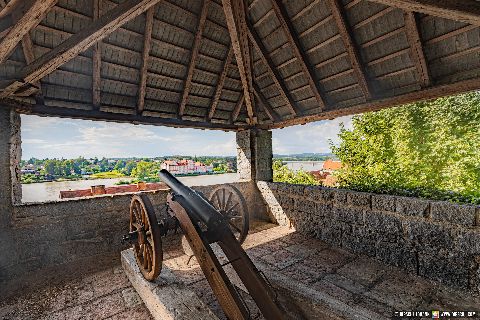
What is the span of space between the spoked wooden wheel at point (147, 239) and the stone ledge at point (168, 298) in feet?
0.44

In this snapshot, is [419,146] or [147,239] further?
[419,146]

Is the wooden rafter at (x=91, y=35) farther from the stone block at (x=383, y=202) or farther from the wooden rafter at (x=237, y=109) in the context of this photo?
the stone block at (x=383, y=202)

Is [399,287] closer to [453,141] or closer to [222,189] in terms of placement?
[222,189]

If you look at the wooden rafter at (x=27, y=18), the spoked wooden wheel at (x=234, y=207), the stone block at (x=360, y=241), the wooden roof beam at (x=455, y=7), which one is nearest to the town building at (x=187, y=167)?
the spoked wooden wheel at (x=234, y=207)

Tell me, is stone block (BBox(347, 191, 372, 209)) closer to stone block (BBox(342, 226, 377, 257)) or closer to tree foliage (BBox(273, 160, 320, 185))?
stone block (BBox(342, 226, 377, 257))

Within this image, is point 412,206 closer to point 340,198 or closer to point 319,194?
point 340,198

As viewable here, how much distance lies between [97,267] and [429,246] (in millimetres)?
5582

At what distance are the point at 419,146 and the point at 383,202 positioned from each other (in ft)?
44.8

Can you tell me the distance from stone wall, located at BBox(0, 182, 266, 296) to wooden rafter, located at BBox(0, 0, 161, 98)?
253 cm

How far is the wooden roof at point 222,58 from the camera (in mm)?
3590

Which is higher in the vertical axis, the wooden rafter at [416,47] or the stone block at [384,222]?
the wooden rafter at [416,47]

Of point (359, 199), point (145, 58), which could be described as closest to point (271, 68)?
point (145, 58)

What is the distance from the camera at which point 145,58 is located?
4844mm

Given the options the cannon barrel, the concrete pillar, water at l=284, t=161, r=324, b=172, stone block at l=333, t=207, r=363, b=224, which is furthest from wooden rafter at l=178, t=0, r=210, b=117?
water at l=284, t=161, r=324, b=172
